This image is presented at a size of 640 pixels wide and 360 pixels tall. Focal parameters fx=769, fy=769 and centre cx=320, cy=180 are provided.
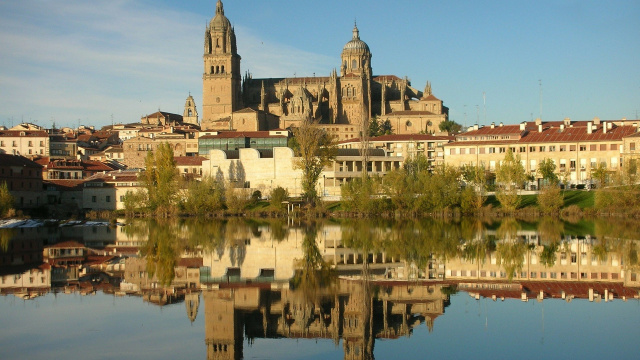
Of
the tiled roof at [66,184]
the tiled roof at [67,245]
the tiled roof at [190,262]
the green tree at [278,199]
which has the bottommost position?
the tiled roof at [190,262]

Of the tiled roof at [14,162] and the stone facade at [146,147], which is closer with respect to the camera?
the tiled roof at [14,162]

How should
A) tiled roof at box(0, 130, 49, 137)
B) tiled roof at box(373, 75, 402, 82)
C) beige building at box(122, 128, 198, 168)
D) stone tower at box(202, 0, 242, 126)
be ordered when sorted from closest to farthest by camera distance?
tiled roof at box(0, 130, 49, 137)
beige building at box(122, 128, 198, 168)
stone tower at box(202, 0, 242, 126)
tiled roof at box(373, 75, 402, 82)

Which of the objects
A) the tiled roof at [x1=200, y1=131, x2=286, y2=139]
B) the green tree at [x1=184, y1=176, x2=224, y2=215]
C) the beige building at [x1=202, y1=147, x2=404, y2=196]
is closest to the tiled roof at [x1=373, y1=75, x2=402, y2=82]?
the tiled roof at [x1=200, y1=131, x2=286, y2=139]

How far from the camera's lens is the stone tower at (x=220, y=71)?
340ft

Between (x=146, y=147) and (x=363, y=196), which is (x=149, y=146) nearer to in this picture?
(x=146, y=147)

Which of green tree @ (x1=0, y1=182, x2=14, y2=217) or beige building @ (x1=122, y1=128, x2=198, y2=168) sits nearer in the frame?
green tree @ (x1=0, y1=182, x2=14, y2=217)

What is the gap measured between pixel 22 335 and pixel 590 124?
5760 centimetres

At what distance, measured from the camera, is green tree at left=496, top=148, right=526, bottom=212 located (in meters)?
52.0

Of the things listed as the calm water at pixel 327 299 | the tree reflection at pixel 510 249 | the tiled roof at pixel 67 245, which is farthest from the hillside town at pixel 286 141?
the calm water at pixel 327 299

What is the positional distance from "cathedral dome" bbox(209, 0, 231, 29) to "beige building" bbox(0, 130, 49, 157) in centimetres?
2897

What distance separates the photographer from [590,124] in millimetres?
64438

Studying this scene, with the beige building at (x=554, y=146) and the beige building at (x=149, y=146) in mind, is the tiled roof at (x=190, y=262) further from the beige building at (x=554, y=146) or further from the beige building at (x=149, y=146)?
the beige building at (x=149, y=146)

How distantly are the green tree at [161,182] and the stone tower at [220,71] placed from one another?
41084 millimetres

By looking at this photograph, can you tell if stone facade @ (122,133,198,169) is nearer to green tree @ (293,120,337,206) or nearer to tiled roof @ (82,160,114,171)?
tiled roof @ (82,160,114,171)
